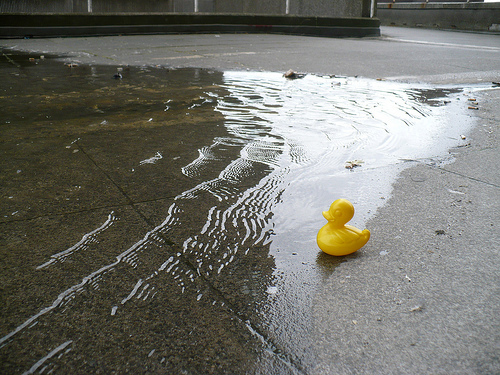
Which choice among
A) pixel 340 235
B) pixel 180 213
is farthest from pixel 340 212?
pixel 180 213

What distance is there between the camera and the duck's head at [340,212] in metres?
1.88

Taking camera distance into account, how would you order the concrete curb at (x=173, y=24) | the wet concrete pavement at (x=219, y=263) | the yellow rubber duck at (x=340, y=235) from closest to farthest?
the wet concrete pavement at (x=219, y=263)
the yellow rubber duck at (x=340, y=235)
the concrete curb at (x=173, y=24)

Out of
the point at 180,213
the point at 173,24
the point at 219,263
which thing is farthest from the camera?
the point at 173,24

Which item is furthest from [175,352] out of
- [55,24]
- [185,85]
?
[55,24]

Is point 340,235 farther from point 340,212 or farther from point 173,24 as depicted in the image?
point 173,24

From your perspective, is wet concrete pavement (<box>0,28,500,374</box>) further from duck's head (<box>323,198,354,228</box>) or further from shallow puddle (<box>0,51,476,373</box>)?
duck's head (<box>323,198,354,228</box>)

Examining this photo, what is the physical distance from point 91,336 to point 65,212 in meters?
0.98

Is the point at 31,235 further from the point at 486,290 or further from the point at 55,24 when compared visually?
the point at 55,24

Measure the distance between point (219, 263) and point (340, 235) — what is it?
0.53 metres

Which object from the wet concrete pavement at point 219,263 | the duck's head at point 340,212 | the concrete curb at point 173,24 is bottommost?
the wet concrete pavement at point 219,263

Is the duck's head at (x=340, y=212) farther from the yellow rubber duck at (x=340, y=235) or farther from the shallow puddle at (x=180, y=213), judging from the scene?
the shallow puddle at (x=180, y=213)

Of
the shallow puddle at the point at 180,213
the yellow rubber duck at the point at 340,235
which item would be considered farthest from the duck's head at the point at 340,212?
the shallow puddle at the point at 180,213

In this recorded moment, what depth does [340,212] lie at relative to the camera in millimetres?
1884

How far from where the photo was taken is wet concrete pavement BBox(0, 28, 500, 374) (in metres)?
1.36
